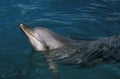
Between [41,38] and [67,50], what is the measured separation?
701mm

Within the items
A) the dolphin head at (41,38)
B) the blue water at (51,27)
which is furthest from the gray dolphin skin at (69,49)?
the blue water at (51,27)

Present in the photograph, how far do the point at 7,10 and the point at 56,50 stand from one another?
12.6 ft

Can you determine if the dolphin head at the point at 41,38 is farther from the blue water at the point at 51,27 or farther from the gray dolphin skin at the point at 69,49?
the blue water at the point at 51,27

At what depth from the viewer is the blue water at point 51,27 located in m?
8.28

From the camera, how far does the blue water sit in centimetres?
828

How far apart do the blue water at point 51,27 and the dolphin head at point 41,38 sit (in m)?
0.43

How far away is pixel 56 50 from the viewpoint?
8.57 metres

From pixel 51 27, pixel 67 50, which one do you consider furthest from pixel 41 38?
pixel 51 27

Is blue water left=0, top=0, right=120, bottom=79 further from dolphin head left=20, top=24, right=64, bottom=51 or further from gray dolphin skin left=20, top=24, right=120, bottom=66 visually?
dolphin head left=20, top=24, right=64, bottom=51

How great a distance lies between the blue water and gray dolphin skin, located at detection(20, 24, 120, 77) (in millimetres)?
181

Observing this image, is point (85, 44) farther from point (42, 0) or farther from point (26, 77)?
point (42, 0)

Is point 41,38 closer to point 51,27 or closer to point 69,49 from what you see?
point 69,49

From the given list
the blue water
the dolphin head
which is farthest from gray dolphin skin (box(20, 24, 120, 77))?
the blue water

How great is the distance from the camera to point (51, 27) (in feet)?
34.8
